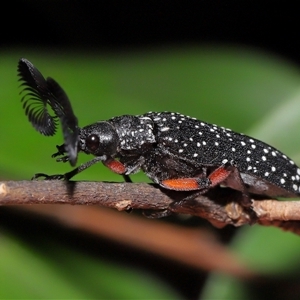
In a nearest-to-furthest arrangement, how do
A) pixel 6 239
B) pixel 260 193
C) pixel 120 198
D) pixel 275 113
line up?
1. pixel 120 198
2. pixel 260 193
3. pixel 6 239
4. pixel 275 113

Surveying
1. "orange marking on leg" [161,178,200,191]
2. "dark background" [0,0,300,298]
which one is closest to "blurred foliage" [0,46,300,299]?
"orange marking on leg" [161,178,200,191]

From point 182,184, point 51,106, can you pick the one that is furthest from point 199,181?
point 51,106

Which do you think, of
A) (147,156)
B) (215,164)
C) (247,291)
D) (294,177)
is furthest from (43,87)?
(247,291)

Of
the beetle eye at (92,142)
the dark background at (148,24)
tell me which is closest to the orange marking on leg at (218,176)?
the beetle eye at (92,142)

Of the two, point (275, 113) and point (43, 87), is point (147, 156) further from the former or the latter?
point (275, 113)

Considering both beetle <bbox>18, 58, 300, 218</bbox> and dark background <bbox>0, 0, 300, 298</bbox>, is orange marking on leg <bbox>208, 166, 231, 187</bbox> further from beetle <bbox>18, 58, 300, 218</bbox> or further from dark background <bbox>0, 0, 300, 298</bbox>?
dark background <bbox>0, 0, 300, 298</bbox>

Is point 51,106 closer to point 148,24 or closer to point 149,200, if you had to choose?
point 149,200
